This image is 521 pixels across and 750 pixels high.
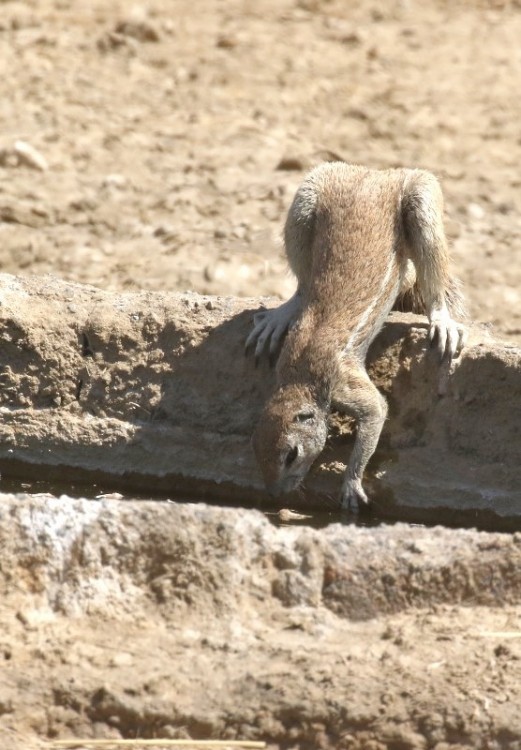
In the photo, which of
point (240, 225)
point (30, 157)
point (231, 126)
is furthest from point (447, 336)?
point (231, 126)

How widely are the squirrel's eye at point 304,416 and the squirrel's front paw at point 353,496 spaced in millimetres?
338

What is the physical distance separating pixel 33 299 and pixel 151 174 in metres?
3.94

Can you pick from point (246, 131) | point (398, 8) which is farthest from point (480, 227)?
point (398, 8)

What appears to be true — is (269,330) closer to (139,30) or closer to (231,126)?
(231,126)

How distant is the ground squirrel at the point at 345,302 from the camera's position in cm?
648

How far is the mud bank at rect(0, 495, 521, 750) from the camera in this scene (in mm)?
4340

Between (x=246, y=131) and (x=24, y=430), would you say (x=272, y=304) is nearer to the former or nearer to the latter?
(x=24, y=430)

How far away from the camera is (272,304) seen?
23.4 ft

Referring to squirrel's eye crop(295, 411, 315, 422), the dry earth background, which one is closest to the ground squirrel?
squirrel's eye crop(295, 411, 315, 422)

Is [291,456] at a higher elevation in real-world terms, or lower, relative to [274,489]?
higher

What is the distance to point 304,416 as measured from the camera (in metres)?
6.54

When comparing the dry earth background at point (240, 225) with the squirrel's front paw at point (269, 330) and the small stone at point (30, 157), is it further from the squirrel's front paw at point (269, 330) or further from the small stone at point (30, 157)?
the squirrel's front paw at point (269, 330)

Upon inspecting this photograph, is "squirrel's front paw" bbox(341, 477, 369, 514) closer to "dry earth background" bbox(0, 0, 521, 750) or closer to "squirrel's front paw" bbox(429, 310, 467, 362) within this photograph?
"squirrel's front paw" bbox(429, 310, 467, 362)

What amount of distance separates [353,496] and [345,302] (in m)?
0.95
